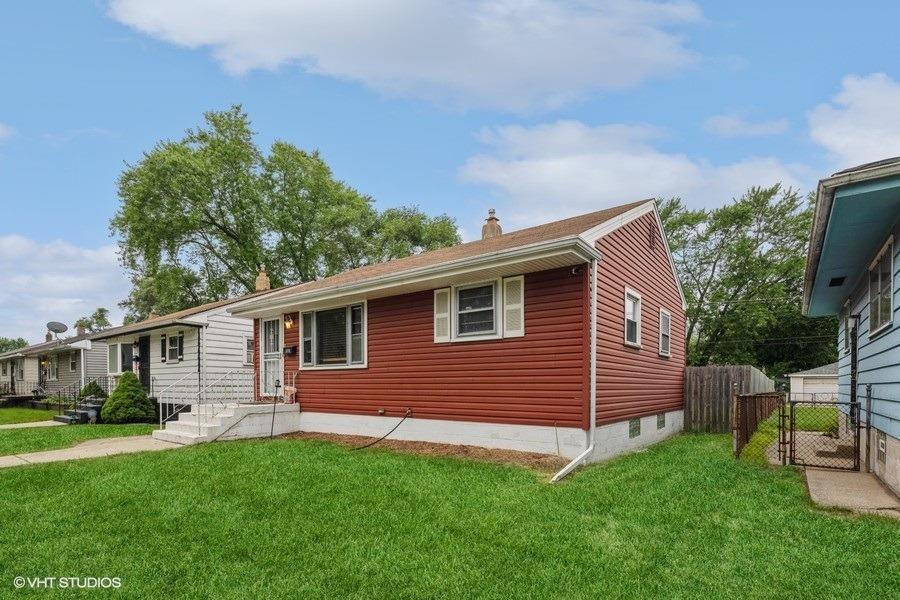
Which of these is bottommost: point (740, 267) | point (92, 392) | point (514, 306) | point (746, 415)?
point (92, 392)

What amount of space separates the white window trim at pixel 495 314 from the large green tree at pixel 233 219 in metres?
23.0

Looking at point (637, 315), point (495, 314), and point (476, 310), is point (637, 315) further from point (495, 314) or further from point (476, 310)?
point (476, 310)

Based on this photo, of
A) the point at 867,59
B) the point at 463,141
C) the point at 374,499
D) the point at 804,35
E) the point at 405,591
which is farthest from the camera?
the point at 463,141

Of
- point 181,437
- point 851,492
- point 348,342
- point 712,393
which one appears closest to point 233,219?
point 181,437

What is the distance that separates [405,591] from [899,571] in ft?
11.2

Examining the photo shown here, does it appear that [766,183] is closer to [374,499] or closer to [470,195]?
[470,195]

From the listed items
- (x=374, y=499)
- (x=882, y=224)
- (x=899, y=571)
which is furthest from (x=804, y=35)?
(x=374, y=499)

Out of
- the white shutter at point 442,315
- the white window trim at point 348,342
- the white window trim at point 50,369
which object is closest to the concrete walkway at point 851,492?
the white shutter at point 442,315

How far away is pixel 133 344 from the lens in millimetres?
19812

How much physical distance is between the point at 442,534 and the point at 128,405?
47.2ft

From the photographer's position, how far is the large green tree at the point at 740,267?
30266mm

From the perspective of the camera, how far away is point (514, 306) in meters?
8.30

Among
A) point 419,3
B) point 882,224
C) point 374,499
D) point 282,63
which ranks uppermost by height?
point 282,63

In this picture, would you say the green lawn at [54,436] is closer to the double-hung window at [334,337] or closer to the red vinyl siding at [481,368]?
the double-hung window at [334,337]
